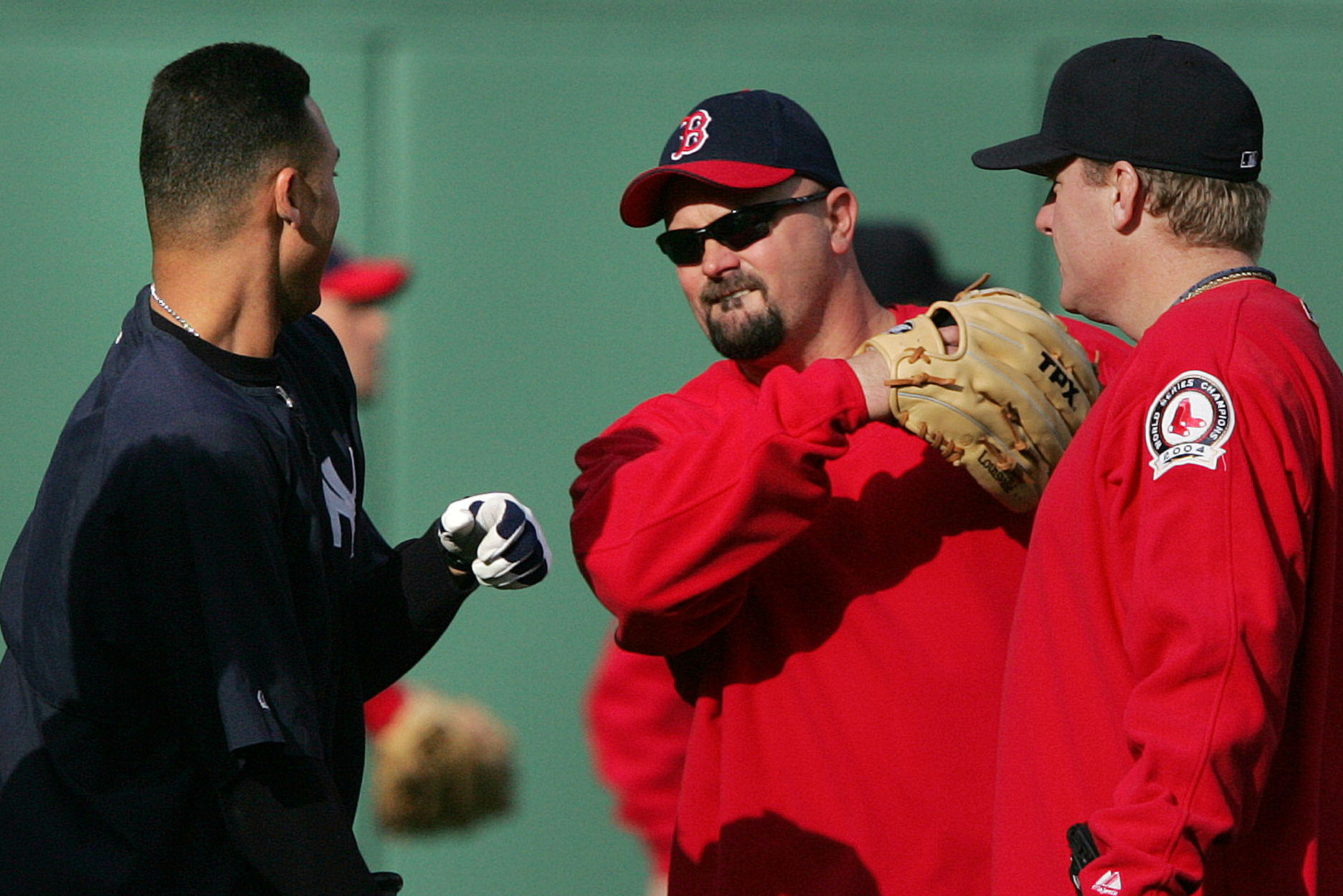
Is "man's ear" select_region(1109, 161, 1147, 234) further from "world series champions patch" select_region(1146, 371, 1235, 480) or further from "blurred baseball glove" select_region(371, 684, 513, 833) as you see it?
"blurred baseball glove" select_region(371, 684, 513, 833)

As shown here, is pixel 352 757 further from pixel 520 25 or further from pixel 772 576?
pixel 520 25

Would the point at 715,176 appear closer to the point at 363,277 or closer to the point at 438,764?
the point at 363,277

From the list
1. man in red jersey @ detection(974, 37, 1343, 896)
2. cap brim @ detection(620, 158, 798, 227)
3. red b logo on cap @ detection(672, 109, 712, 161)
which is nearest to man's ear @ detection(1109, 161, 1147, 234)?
man in red jersey @ detection(974, 37, 1343, 896)

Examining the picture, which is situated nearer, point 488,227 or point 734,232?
point 734,232

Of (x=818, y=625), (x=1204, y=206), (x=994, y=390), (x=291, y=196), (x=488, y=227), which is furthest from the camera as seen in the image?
(x=488, y=227)

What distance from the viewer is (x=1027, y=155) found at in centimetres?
215

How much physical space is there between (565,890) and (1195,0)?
109 inches

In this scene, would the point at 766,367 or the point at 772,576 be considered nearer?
the point at 772,576

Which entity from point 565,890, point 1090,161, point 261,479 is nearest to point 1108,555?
point 1090,161

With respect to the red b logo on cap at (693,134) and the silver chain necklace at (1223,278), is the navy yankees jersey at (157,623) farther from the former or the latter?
the silver chain necklace at (1223,278)

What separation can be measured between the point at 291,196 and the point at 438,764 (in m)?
1.98

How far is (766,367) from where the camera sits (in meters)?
2.62

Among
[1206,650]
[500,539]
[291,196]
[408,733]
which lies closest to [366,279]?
[408,733]

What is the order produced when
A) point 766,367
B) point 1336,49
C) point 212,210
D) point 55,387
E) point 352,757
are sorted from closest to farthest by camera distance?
1. point 212,210
2. point 352,757
3. point 766,367
4. point 55,387
5. point 1336,49
